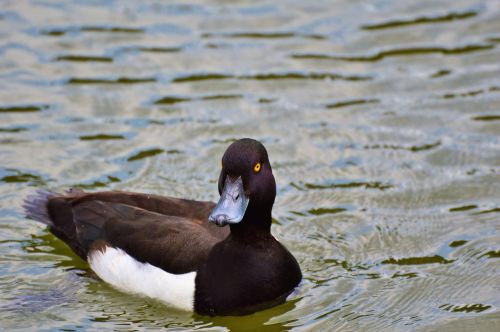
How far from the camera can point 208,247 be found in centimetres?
746

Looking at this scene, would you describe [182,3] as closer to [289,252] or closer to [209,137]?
[209,137]

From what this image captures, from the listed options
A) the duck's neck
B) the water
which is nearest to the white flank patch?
the water

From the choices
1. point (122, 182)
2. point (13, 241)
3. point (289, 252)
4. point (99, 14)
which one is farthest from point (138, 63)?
point (289, 252)

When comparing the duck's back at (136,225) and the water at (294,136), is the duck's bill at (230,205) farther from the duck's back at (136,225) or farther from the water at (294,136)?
the water at (294,136)

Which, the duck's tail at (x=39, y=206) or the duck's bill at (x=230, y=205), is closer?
the duck's bill at (x=230, y=205)

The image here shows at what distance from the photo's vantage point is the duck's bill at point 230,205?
23.1ft

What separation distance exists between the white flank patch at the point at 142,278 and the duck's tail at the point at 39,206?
664 millimetres

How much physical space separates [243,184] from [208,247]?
0.60 meters

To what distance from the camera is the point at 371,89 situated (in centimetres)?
1118

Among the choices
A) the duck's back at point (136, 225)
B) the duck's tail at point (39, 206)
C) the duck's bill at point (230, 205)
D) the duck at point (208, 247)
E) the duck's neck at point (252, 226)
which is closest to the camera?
the duck's bill at point (230, 205)

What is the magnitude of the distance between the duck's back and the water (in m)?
0.30

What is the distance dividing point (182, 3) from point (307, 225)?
5488 mm

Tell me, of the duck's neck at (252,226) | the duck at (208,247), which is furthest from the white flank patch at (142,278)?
the duck's neck at (252,226)

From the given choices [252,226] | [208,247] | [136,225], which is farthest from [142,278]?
[252,226]
